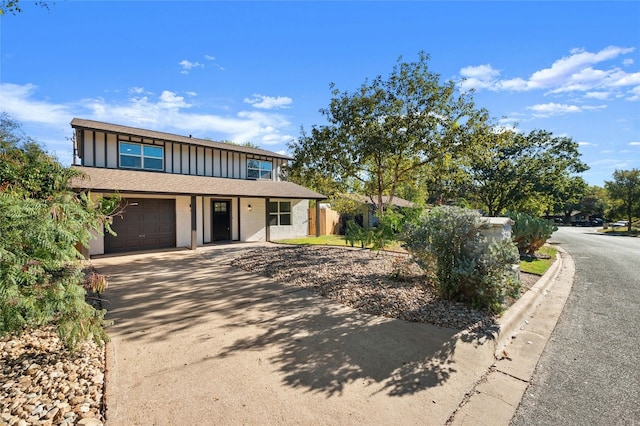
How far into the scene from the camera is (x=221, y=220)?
16109mm

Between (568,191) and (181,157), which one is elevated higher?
(181,157)

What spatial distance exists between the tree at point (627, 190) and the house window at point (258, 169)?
41097mm

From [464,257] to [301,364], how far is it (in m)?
3.43

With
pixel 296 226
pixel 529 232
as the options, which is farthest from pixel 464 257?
pixel 296 226

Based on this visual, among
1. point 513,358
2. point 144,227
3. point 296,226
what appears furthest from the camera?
point 296,226

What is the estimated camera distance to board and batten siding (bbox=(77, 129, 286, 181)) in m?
13.1

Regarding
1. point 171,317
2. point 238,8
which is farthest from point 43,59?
point 171,317

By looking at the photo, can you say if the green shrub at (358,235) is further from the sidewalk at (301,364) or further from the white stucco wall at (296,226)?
the white stucco wall at (296,226)

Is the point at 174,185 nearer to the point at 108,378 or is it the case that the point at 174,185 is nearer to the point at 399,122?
the point at 399,122

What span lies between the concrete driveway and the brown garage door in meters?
7.68

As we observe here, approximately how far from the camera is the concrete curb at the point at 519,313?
173 inches

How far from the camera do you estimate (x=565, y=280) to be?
8.52 meters

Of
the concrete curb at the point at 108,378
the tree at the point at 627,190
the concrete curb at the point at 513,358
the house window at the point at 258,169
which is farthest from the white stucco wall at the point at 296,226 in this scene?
the tree at the point at 627,190

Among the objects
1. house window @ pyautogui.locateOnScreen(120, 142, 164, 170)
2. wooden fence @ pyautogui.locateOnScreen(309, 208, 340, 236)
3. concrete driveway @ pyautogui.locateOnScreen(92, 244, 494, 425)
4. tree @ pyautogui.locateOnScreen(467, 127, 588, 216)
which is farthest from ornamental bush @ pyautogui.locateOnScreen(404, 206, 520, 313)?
tree @ pyautogui.locateOnScreen(467, 127, 588, 216)
